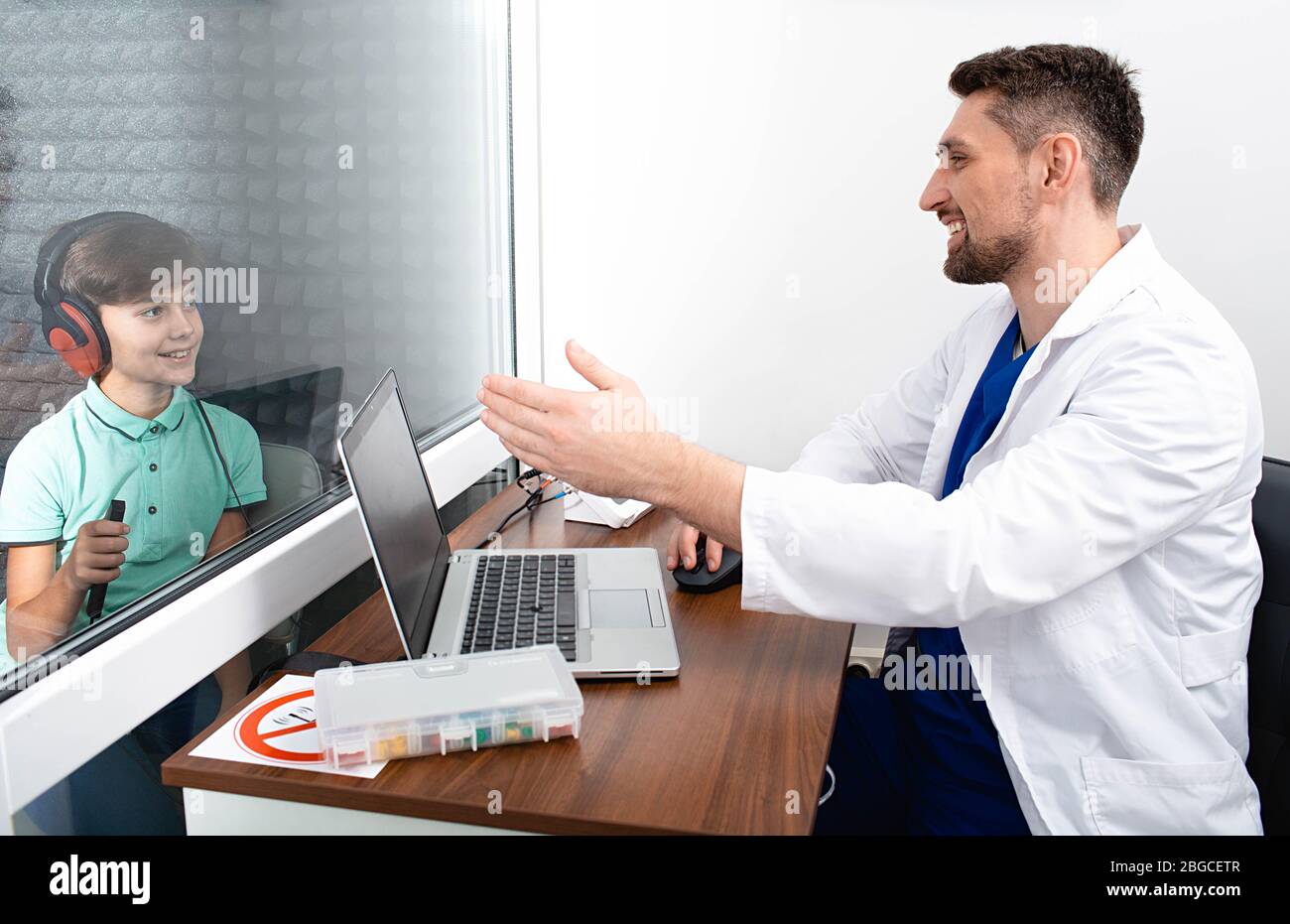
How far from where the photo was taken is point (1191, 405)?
1.05m

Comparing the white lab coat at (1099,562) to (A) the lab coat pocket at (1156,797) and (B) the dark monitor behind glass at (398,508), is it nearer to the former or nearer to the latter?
(A) the lab coat pocket at (1156,797)

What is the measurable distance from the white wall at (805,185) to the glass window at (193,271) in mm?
360

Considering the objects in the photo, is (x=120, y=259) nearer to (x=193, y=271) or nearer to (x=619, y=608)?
(x=193, y=271)

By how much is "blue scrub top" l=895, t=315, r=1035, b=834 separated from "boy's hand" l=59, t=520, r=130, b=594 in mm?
1011

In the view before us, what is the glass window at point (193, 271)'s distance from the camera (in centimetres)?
90

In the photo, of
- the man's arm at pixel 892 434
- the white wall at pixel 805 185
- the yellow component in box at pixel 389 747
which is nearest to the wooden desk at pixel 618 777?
the yellow component in box at pixel 389 747

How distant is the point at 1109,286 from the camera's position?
4.02ft

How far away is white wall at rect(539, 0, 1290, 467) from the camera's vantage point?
5.77 ft

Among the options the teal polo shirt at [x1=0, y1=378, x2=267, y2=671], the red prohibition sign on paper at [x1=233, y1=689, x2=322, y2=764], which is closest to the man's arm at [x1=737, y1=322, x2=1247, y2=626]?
the red prohibition sign on paper at [x1=233, y1=689, x2=322, y2=764]

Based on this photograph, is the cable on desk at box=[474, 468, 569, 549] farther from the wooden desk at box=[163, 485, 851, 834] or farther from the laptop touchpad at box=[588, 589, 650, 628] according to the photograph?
the wooden desk at box=[163, 485, 851, 834]

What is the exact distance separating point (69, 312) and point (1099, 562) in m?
1.06

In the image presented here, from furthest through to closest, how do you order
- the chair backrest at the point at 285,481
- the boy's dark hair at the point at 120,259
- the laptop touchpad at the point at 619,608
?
1. the chair backrest at the point at 285,481
2. the laptop touchpad at the point at 619,608
3. the boy's dark hair at the point at 120,259

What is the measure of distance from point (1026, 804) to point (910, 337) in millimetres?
1057
